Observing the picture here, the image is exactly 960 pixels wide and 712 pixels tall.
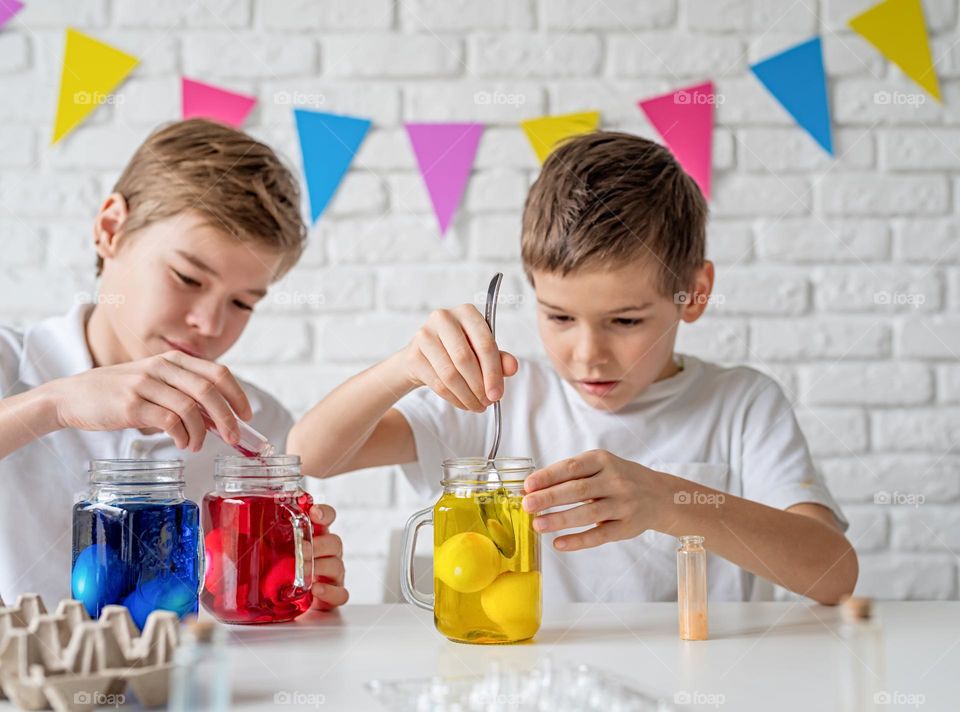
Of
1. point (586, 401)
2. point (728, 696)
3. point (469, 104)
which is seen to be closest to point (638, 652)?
point (728, 696)

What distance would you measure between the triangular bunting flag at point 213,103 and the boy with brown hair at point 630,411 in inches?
29.4

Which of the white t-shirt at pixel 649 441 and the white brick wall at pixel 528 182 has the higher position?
the white brick wall at pixel 528 182

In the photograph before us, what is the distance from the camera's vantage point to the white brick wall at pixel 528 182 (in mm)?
1714

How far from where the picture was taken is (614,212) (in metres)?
1.16

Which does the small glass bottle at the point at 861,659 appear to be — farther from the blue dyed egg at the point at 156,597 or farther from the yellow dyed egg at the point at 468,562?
the blue dyed egg at the point at 156,597

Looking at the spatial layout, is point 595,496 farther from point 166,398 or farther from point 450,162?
point 450,162

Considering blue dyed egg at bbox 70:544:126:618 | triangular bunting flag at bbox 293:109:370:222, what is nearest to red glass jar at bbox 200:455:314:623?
blue dyed egg at bbox 70:544:126:618

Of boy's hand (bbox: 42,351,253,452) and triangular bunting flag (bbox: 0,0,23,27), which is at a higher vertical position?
triangular bunting flag (bbox: 0,0,23,27)

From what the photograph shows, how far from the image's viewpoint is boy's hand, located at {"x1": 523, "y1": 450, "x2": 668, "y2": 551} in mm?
735

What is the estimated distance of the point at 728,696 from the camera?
0.62 metres

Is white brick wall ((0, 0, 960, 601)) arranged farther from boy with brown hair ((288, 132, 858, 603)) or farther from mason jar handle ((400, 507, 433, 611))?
mason jar handle ((400, 507, 433, 611))

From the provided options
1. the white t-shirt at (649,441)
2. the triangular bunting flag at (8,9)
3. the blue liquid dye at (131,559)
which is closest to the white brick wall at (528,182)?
the triangular bunting flag at (8,9)

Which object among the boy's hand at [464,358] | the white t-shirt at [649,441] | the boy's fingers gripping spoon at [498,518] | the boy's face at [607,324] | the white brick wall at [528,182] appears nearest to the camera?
the boy's fingers gripping spoon at [498,518]

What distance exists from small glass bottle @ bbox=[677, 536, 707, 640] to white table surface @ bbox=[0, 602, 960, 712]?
14 millimetres
